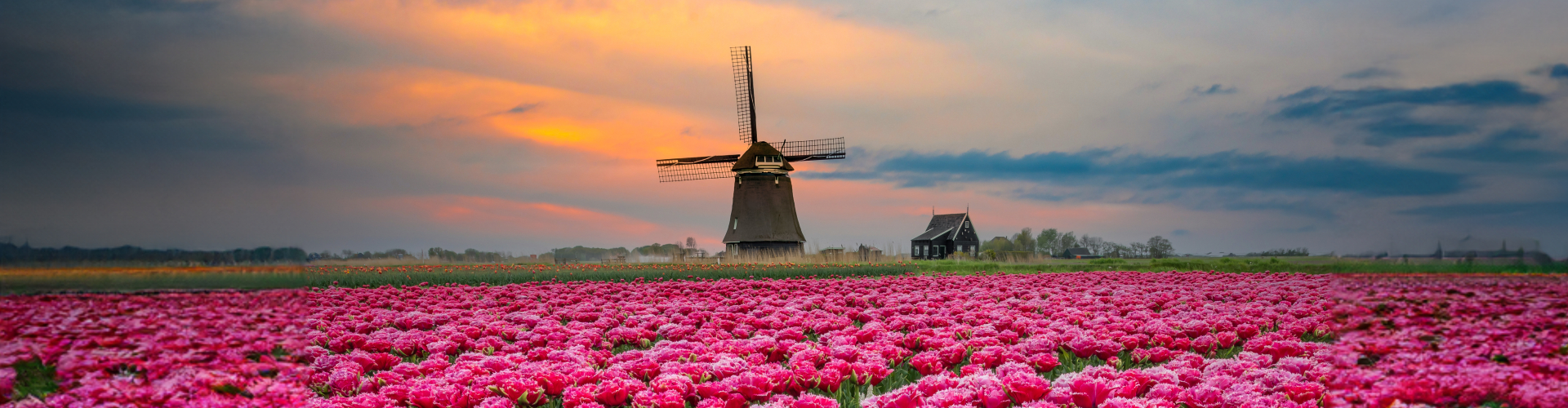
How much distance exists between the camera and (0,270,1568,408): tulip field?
1.87 m

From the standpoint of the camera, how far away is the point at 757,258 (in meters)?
25.5

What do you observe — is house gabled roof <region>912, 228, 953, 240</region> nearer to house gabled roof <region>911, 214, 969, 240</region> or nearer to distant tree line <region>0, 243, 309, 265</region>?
house gabled roof <region>911, 214, 969, 240</region>

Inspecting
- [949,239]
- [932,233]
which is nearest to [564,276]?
[949,239]

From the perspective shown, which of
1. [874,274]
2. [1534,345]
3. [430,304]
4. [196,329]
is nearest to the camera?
[1534,345]

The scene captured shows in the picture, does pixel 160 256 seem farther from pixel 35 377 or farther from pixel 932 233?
pixel 932 233

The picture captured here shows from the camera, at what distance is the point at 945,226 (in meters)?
51.3

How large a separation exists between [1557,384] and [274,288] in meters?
4.20

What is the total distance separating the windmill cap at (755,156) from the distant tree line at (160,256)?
27812 millimetres

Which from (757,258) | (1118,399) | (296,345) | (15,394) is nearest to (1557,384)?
(1118,399)

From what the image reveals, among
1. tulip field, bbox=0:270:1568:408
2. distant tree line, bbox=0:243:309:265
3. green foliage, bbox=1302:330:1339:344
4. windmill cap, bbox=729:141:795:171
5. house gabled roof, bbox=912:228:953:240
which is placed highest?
windmill cap, bbox=729:141:795:171

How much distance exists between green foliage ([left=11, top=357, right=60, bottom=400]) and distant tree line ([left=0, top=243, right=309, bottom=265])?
421mm

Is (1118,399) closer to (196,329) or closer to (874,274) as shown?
(196,329)

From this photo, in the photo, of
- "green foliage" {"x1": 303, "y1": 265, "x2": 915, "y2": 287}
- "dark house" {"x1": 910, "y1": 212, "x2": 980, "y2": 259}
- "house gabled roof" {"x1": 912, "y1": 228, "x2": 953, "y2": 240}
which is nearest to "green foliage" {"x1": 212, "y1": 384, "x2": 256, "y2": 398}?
"green foliage" {"x1": 303, "y1": 265, "x2": 915, "y2": 287}

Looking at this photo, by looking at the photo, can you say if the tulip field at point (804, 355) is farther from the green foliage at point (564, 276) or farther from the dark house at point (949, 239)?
the dark house at point (949, 239)
